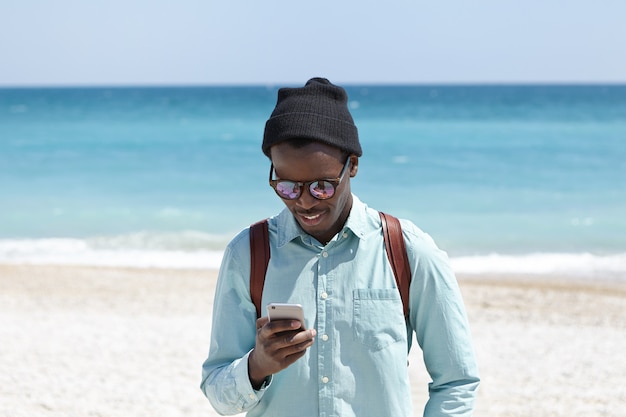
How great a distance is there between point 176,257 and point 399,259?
Answer: 13975 millimetres

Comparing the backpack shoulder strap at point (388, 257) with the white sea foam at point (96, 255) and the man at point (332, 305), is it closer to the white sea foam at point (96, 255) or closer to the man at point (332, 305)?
the man at point (332, 305)

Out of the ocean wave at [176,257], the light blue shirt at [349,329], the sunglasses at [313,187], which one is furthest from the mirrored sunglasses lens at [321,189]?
the ocean wave at [176,257]

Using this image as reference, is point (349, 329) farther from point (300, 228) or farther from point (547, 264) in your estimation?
point (547, 264)

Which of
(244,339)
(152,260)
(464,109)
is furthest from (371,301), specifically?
(464,109)

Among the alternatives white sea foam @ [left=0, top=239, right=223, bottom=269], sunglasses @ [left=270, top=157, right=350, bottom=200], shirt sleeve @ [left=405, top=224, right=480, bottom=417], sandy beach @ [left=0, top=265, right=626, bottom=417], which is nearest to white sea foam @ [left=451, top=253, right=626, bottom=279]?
sandy beach @ [left=0, top=265, right=626, bottom=417]

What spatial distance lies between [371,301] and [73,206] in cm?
2147

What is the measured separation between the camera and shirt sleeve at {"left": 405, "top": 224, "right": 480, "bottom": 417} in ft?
7.27

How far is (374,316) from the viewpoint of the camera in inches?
86.6

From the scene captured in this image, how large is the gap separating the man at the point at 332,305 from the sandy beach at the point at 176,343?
4.68 metres

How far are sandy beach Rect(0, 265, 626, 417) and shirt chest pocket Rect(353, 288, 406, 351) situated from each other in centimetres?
486

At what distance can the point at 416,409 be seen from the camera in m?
7.00

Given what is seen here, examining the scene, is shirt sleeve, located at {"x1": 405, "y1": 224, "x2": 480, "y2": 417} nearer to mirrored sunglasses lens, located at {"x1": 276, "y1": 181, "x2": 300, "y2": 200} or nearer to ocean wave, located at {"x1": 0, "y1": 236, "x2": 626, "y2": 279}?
mirrored sunglasses lens, located at {"x1": 276, "y1": 181, "x2": 300, "y2": 200}

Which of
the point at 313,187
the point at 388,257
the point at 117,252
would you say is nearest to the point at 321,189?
the point at 313,187

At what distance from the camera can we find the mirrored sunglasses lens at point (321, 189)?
7.25 ft
